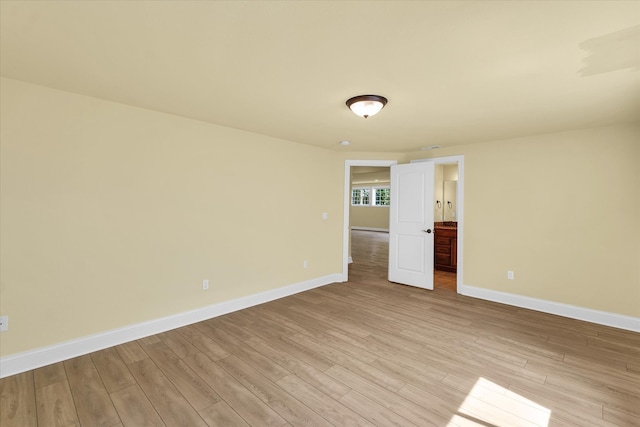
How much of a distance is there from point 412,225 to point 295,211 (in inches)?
78.5

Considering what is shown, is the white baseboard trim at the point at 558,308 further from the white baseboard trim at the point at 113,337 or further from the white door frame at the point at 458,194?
the white baseboard trim at the point at 113,337

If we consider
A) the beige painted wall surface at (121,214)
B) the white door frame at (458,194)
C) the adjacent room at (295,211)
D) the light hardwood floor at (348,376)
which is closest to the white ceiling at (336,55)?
the adjacent room at (295,211)

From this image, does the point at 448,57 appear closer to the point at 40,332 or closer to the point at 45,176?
the point at 45,176

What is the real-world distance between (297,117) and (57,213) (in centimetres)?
238

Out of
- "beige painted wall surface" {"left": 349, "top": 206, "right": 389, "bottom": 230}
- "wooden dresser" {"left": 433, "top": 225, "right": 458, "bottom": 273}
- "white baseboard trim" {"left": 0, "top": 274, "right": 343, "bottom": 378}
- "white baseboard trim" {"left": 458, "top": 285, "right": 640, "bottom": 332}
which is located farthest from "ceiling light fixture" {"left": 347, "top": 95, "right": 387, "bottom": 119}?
"beige painted wall surface" {"left": 349, "top": 206, "right": 389, "bottom": 230}

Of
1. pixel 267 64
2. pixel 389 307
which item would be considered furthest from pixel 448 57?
pixel 389 307

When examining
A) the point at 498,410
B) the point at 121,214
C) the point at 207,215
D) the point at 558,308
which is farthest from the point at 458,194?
the point at 121,214

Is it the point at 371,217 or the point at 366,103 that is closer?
the point at 366,103

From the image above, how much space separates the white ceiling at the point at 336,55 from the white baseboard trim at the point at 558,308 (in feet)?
7.36

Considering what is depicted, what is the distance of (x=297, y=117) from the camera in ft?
10.3

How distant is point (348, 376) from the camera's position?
7.48ft

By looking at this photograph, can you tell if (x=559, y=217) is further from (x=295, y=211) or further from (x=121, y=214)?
(x=121, y=214)

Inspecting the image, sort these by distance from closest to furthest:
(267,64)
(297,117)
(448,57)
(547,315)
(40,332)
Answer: (448,57)
(267,64)
(40,332)
(297,117)
(547,315)

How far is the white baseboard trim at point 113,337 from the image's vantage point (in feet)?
7.50
